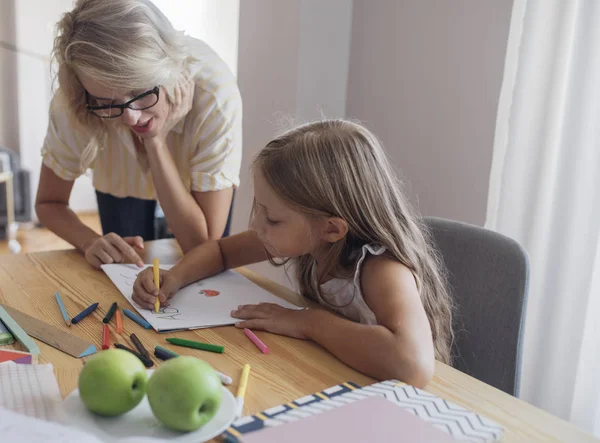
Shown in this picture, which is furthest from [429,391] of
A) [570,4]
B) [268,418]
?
[570,4]

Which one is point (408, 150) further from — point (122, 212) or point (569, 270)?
point (122, 212)

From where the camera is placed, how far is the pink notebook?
584 millimetres

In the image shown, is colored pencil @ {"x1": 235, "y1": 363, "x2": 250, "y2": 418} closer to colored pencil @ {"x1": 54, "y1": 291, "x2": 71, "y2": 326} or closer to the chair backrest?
colored pencil @ {"x1": 54, "y1": 291, "x2": 71, "y2": 326}

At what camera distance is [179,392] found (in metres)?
0.59

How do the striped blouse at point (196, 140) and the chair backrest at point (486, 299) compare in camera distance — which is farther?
the striped blouse at point (196, 140)

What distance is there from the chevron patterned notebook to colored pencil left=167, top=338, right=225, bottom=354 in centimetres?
19

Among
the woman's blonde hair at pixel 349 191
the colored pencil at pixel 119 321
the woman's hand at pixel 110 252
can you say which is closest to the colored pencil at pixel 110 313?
the colored pencil at pixel 119 321

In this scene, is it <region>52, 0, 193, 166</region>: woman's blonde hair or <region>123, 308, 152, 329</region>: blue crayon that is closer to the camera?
<region>123, 308, 152, 329</region>: blue crayon

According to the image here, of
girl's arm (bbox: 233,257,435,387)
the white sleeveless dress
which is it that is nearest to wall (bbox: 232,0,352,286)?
the white sleeveless dress

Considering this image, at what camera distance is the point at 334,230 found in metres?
A: 1.00

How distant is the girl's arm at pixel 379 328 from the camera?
0.80m

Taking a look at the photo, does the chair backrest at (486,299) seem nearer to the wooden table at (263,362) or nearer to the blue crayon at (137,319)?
the wooden table at (263,362)

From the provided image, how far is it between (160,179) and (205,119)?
0.18 meters

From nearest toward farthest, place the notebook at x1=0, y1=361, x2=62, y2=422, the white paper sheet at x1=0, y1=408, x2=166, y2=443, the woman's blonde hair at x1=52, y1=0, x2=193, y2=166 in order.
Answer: the white paper sheet at x1=0, y1=408, x2=166, y2=443, the notebook at x1=0, y1=361, x2=62, y2=422, the woman's blonde hair at x1=52, y1=0, x2=193, y2=166
